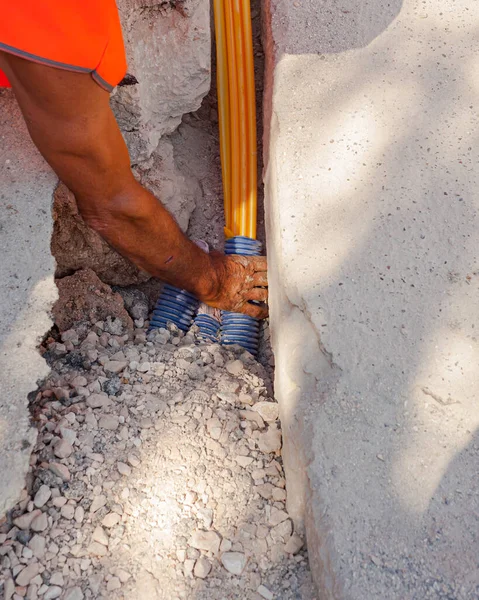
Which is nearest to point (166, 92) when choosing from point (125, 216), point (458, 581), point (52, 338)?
point (125, 216)

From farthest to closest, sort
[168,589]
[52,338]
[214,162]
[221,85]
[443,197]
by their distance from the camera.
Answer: [214,162] < [221,85] < [52,338] < [443,197] < [168,589]

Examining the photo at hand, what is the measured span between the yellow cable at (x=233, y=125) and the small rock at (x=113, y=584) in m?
1.43

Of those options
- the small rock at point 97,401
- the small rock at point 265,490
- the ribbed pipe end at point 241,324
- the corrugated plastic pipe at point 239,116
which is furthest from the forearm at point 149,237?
the small rock at point 265,490

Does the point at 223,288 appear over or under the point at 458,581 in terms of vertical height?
over

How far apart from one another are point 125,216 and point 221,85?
34.0 inches

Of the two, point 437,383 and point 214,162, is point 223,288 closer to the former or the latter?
point 214,162

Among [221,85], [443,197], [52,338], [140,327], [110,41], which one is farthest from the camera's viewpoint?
[221,85]

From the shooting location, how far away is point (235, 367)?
2.00m

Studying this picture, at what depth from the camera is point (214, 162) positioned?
105 inches

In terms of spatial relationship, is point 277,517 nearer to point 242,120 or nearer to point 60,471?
point 60,471

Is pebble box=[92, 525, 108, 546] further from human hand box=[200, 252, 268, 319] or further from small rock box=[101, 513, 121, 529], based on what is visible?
human hand box=[200, 252, 268, 319]

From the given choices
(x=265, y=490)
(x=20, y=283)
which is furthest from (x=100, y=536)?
(x=20, y=283)

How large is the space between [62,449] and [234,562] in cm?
51

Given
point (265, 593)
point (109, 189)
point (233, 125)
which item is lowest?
point (265, 593)
